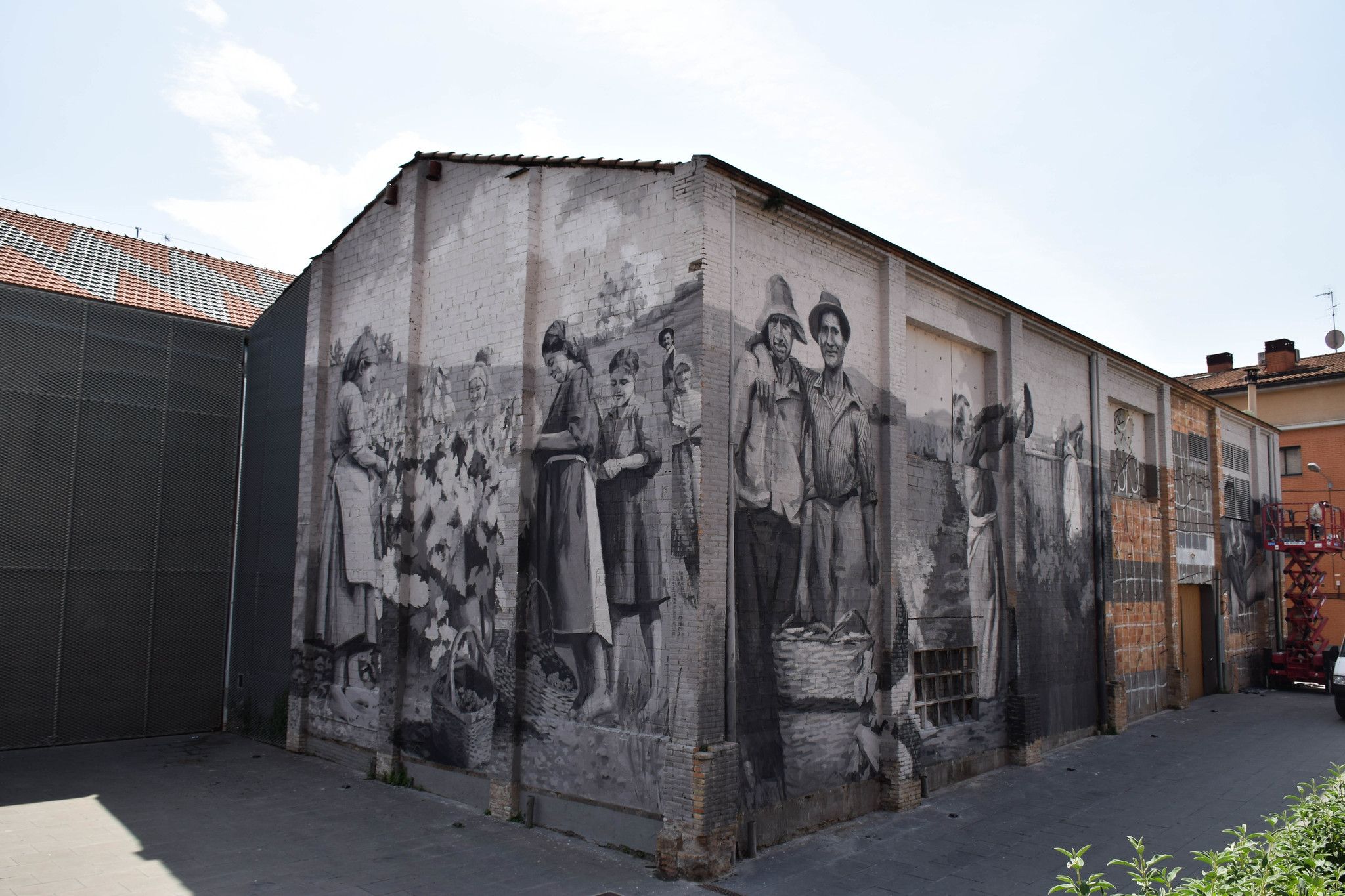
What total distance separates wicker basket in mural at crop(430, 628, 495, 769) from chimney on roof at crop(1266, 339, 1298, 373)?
101 ft

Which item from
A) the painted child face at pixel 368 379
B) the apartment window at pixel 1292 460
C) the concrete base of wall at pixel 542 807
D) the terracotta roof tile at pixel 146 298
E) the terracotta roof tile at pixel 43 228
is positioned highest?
the terracotta roof tile at pixel 43 228

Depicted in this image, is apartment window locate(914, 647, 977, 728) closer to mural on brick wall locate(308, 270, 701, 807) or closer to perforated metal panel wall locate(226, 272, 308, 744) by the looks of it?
mural on brick wall locate(308, 270, 701, 807)

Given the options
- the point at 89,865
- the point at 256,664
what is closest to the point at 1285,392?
the point at 256,664

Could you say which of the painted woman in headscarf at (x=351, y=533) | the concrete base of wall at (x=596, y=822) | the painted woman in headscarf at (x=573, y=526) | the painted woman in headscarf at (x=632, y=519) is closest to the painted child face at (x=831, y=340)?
the painted woman in headscarf at (x=632, y=519)

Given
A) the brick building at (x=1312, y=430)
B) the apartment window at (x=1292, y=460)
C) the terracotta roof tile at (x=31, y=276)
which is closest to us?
the terracotta roof tile at (x=31, y=276)

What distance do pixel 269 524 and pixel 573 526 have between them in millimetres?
7544

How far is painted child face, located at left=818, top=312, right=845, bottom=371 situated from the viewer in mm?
10852

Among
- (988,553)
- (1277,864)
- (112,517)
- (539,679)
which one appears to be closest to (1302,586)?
(988,553)

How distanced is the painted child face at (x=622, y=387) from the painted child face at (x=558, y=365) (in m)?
0.76

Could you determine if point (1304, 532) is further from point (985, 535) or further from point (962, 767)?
point (962, 767)

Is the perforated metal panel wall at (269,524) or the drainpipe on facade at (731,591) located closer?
the drainpipe on facade at (731,591)

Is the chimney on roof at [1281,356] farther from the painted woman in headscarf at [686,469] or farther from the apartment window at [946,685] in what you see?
Answer: the painted woman in headscarf at [686,469]

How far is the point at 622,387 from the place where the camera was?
9.95 m

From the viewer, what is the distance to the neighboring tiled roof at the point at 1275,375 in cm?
2800
